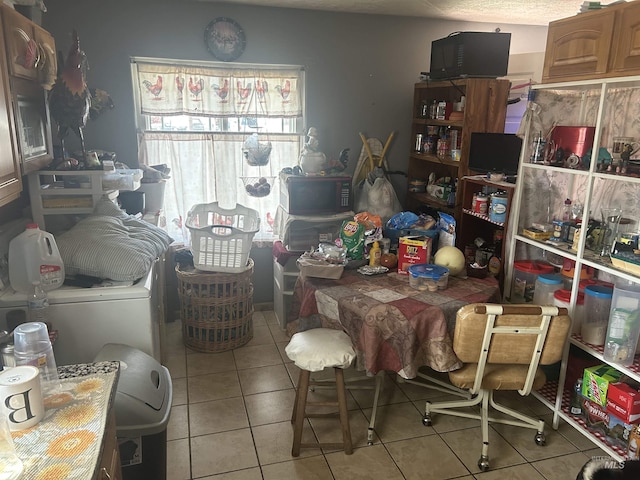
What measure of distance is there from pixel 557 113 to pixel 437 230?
0.96 meters

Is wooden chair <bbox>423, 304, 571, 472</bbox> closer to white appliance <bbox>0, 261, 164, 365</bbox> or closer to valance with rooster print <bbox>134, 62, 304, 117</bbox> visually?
white appliance <bbox>0, 261, 164, 365</bbox>

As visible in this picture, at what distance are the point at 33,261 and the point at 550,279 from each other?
101 inches

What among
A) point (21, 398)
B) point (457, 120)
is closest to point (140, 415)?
point (21, 398)

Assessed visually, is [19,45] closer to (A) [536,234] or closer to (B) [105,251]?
(B) [105,251]

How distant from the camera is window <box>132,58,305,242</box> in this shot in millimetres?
3574

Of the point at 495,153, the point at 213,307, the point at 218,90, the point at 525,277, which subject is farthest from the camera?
the point at 218,90

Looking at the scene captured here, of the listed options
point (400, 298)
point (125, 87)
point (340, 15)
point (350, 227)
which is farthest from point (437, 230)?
point (125, 87)

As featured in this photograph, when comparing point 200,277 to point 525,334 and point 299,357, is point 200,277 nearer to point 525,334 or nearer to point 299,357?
point 299,357

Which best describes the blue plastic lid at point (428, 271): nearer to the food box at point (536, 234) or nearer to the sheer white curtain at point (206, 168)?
the food box at point (536, 234)

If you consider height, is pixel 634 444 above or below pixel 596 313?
below

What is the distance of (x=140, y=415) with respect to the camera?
5.48 feet

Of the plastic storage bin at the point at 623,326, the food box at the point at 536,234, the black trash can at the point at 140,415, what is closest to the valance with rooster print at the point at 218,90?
the food box at the point at 536,234

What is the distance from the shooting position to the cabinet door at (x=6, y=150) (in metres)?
1.65

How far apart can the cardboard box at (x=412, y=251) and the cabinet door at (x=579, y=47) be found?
1.08m
